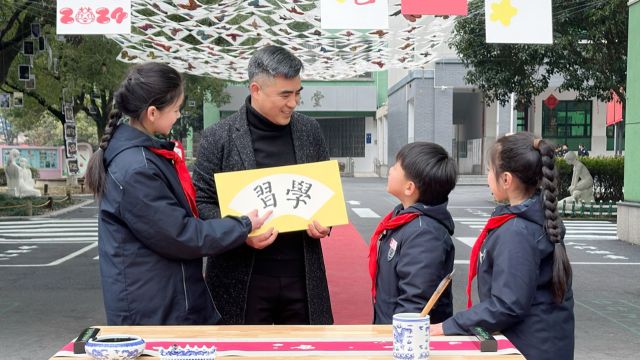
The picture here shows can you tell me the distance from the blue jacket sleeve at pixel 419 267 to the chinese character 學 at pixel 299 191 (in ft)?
1.44

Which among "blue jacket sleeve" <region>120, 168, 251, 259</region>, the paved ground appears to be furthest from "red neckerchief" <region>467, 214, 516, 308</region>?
the paved ground

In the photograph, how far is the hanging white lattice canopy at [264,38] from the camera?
11.3 metres

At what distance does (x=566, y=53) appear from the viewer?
1905cm

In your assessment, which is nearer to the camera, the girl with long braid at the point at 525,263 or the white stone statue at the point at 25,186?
the girl with long braid at the point at 525,263

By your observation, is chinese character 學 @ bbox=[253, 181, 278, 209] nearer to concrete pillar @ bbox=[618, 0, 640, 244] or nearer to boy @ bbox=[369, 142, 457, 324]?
boy @ bbox=[369, 142, 457, 324]

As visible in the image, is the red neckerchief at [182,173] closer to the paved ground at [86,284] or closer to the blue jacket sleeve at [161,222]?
the blue jacket sleeve at [161,222]

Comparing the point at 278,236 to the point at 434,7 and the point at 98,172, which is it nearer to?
the point at 98,172

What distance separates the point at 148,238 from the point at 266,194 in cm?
57

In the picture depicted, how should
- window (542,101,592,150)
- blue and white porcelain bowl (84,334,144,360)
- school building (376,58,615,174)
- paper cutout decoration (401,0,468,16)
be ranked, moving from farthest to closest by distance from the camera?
window (542,101,592,150)
school building (376,58,615,174)
paper cutout decoration (401,0,468,16)
blue and white porcelain bowl (84,334,144,360)

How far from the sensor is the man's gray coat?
128 inches

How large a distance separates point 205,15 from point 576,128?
30357 mm

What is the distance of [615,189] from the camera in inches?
806

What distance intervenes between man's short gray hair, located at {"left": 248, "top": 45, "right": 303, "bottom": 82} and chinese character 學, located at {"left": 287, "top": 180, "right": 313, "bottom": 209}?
0.46m

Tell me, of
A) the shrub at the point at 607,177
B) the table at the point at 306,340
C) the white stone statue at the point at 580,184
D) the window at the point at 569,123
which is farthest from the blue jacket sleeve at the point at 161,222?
the window at the point at 569,123
